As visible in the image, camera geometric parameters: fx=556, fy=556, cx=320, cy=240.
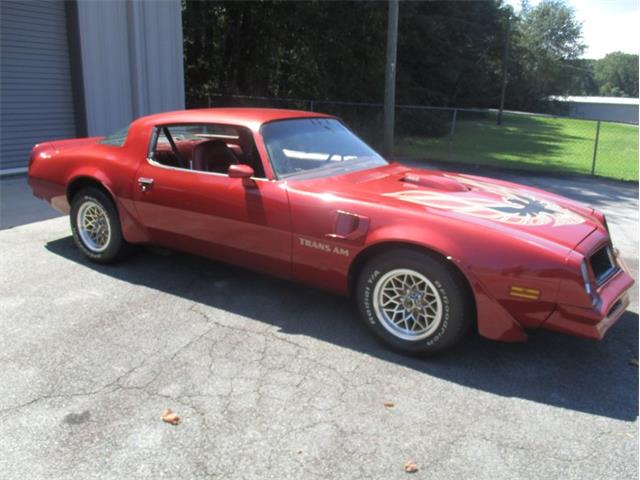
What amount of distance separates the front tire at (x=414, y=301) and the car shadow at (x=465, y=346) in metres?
0.15

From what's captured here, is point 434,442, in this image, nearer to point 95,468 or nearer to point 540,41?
point 95,468

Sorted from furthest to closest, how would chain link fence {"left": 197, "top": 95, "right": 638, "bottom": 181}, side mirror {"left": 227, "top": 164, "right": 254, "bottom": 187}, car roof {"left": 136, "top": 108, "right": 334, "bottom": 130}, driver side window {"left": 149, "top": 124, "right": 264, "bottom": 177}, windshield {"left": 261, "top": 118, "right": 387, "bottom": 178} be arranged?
chain link fence {"left": 197, "top": 95, "right": 638, "bottom": 181} → driver side window {"left": 149, "top": 124, "right": 264, "bottom": 177} → car roof {"left": 136, "top": 108, "right": 334, "bottom": 130} → windshield {"left": 261, "top": 118, "right": 387, "bottom": 178} → side mirror {"left": 227, "top": 164, "right": 254, "bottom": 187}

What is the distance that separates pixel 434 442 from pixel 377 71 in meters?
20.8

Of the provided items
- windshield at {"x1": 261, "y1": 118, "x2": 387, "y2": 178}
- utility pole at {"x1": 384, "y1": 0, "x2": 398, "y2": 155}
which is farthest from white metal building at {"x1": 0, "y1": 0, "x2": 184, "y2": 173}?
windshield at {"x1": 261, "y1": 118, "x2": 387, "y2": 178}

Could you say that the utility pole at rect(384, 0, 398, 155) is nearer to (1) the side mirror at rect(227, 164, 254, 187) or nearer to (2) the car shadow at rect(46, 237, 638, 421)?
(2) the car shadow at rect(46, 237, 638, 421)

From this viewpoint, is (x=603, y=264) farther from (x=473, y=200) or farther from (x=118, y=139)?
(x=118, y=139)

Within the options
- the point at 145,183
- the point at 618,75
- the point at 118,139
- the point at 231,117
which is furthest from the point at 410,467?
the point at 618,75

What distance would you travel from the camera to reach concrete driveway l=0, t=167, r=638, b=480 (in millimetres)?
2553

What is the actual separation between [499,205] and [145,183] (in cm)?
276

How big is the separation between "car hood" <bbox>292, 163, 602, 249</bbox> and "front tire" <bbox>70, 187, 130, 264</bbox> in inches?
78.5

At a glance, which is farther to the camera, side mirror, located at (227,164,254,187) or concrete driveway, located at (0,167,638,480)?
side mirror, located at (227,164,254,187)

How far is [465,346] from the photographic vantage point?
3.74 m

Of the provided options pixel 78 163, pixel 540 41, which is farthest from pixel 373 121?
pixel 540 41

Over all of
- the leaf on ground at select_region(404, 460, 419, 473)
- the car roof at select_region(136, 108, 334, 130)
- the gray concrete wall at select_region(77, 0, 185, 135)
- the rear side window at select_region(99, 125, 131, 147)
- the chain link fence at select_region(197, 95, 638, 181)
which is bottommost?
the leaf on ground at select_region(404, 460, 419, 473)
